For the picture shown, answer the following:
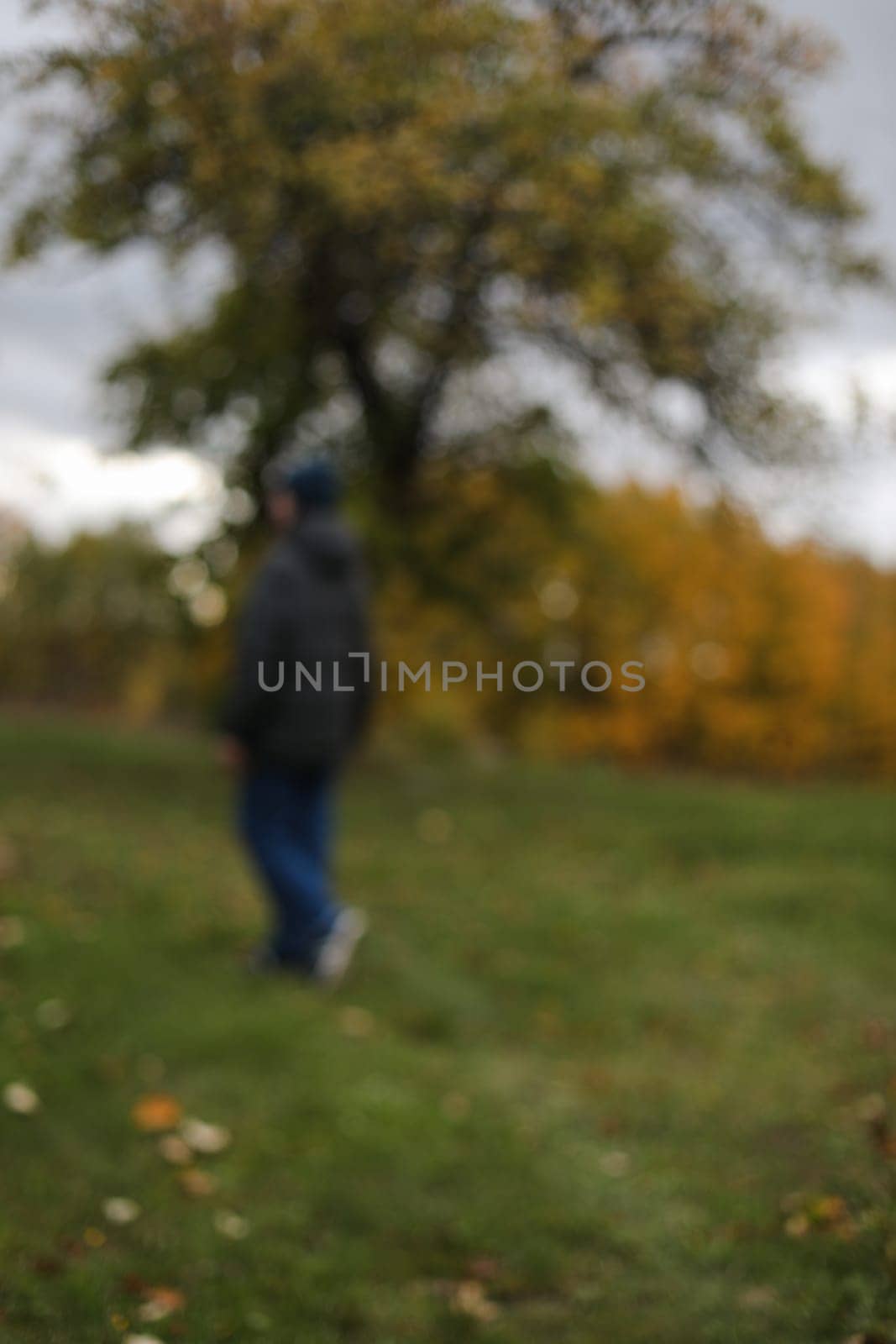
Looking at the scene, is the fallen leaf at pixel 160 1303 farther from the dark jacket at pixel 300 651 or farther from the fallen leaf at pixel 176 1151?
the dark jacket at pixel 300 651

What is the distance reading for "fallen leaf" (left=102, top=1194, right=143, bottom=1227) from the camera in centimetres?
337

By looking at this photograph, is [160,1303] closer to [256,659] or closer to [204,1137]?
[204,1137]

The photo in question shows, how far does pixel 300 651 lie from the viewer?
5551 millimetres

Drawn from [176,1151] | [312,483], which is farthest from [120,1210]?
[312,483]

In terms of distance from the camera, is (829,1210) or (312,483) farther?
(312,483)

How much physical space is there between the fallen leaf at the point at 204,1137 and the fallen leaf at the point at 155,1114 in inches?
1.9

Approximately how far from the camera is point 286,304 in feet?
29.9

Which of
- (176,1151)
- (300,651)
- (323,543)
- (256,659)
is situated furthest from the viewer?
(323,543)

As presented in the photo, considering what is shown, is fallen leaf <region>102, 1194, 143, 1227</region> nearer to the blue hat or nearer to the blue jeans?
the blue jeans

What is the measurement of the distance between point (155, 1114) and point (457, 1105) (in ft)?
3.55

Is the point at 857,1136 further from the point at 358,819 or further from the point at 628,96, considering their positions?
the point at 358,819

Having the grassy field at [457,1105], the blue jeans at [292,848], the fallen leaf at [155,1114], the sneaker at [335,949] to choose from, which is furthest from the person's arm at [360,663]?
the fallen leaf at [155,1114]

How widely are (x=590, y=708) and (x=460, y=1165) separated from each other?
83.6 ft

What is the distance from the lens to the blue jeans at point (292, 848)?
5656 mm
